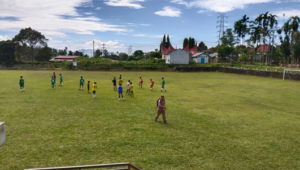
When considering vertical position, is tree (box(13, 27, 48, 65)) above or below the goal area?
above

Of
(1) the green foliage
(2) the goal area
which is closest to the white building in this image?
(2) the goal area

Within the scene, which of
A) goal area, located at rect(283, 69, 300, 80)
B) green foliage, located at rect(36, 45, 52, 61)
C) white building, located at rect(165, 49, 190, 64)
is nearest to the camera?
goal area, located at rect(283, 69, 300, 80)

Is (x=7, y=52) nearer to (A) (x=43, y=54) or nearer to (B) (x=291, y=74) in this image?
(A) (x=43, y=54)

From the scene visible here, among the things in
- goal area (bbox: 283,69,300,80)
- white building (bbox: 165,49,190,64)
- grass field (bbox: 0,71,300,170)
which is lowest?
grass field (bbox: 0,71,300,170)

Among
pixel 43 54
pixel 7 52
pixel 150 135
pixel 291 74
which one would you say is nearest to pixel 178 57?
pixel 291 74

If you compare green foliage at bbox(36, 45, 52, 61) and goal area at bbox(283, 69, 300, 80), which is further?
green foliage at bbox(36, 45, 52, 61)

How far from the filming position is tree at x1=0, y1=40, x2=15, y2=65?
71.8m

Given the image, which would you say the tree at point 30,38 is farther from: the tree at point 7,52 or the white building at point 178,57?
the white building at point 178,57

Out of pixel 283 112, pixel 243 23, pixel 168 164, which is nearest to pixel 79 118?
pixel 168 164

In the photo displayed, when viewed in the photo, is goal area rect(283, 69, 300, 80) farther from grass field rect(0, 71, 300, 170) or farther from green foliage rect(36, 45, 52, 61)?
green foliage rect(36, 45, 52, 61)

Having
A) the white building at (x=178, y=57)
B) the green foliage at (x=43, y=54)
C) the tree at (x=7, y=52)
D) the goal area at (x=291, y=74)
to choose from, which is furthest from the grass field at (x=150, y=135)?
the green foliage at (x=43, y=54)

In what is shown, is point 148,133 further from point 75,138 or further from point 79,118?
point 79,118

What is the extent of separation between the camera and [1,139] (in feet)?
14.4

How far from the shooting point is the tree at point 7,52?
71.8m
